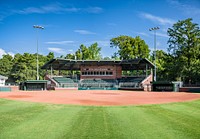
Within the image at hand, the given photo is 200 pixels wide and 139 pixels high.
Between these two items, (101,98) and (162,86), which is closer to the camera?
(101,98)

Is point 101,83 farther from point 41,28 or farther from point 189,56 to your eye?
point 189,56

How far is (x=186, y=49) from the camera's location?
2069 inches

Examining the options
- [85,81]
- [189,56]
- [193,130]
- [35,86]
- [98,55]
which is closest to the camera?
[193,130]

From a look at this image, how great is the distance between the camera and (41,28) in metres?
45.0

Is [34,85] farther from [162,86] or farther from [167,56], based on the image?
[167,56]

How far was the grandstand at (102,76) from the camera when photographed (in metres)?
45.0

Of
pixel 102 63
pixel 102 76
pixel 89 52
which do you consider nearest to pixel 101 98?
pixel 102 63

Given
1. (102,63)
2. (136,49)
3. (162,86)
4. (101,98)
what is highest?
(136,49)

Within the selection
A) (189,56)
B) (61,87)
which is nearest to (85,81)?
(61,87)

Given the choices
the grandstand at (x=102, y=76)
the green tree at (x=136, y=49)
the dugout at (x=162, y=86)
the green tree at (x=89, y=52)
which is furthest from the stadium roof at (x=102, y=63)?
Result: the green tree at (x=89, y=52)

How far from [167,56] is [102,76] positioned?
20.0 metres

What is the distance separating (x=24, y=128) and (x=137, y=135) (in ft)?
16.4

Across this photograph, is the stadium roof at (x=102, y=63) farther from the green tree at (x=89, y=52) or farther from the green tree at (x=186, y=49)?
the green tree at (x=89, y=52)

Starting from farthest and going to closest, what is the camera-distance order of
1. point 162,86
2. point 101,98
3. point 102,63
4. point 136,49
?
point 136,49
point 102,63
point 162,86
point 101,98
